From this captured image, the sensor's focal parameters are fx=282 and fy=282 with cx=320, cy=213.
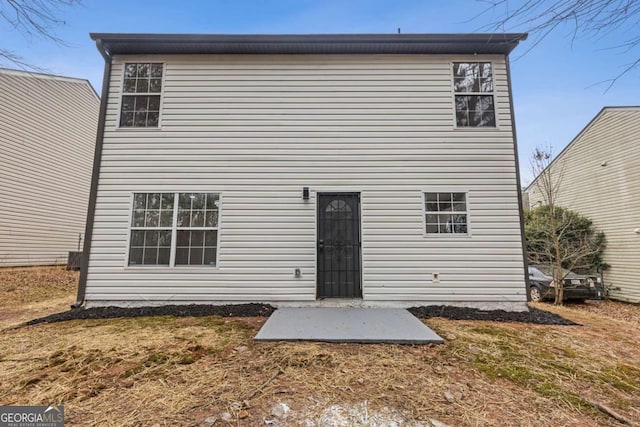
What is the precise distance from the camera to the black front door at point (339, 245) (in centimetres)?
543

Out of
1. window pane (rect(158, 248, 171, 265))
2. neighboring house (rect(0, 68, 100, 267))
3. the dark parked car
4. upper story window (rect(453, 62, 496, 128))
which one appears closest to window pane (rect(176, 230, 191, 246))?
window pane (rect(158, 248, 171, 265))

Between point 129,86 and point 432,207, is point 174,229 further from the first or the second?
point 432,207

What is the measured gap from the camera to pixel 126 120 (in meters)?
5.75

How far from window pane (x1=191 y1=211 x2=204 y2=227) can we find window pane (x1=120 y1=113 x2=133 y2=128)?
228 cm

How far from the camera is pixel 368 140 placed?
5.68m

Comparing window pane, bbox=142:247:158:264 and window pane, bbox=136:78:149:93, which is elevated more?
window pane, bbox=136:78:149:93

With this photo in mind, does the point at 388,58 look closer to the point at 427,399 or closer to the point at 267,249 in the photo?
the point at 267,249

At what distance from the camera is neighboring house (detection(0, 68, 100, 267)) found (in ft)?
32.8

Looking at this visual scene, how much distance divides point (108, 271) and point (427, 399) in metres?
5.77

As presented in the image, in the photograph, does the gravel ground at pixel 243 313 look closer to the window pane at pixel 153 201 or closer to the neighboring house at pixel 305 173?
the neighboring house at pixel 305 173

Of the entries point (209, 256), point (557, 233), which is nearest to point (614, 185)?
point (557, 233)

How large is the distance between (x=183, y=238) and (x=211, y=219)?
2.11 ft

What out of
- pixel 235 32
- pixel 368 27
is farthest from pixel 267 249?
Answer: pixel 368 27

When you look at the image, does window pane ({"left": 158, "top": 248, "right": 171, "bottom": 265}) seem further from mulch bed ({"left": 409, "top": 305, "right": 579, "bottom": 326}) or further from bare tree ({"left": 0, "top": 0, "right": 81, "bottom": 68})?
mulch bed ({"left": 409, "top": 305, "right": 579, "bottom": 326})
